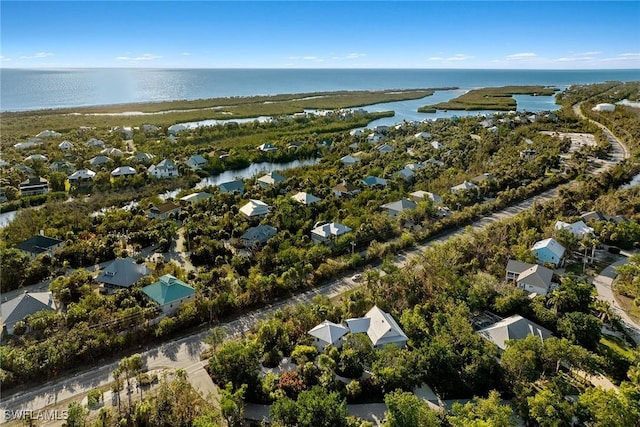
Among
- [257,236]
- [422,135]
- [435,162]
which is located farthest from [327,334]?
[422,135]

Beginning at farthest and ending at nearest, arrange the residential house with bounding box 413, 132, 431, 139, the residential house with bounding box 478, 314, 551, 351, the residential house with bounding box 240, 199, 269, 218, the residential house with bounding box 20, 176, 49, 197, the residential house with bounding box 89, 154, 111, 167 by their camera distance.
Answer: the residential house with bounding box 413, 132, 431, 139, the residential house with bounding box 89, 154, 111, 167, the residential house with bounding box 20, 176, 49, 197, the residential house with bounding box 240, 199, 269, 218, the residential house with bounding box 478, 314, 551, 351

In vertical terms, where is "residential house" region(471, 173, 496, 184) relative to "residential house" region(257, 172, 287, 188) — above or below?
above

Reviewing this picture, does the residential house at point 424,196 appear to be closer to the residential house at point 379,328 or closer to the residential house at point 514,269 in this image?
the residential house at point 514,269

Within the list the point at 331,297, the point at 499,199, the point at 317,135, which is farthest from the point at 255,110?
the point at 331,297

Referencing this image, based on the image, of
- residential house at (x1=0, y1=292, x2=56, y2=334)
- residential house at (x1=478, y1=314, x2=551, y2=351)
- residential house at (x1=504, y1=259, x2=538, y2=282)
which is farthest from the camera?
residential house at (x1=504, y1=259, x2=538, y2=282)

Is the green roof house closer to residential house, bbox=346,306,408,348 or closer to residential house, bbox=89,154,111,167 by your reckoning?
residential house, bbox=346,306,408,348

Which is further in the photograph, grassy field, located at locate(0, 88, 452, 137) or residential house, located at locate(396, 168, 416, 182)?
grassy field, located at locate(0, 88, 452, 137)

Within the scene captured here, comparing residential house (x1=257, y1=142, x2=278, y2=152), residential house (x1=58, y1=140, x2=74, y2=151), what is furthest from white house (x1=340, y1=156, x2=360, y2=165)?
residential house (x1=58, y1=140, x2=74, y2=151)

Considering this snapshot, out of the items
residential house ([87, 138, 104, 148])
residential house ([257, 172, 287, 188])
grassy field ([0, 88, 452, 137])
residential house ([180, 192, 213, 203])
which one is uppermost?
grassy field ([0, 88, 452, 137])
